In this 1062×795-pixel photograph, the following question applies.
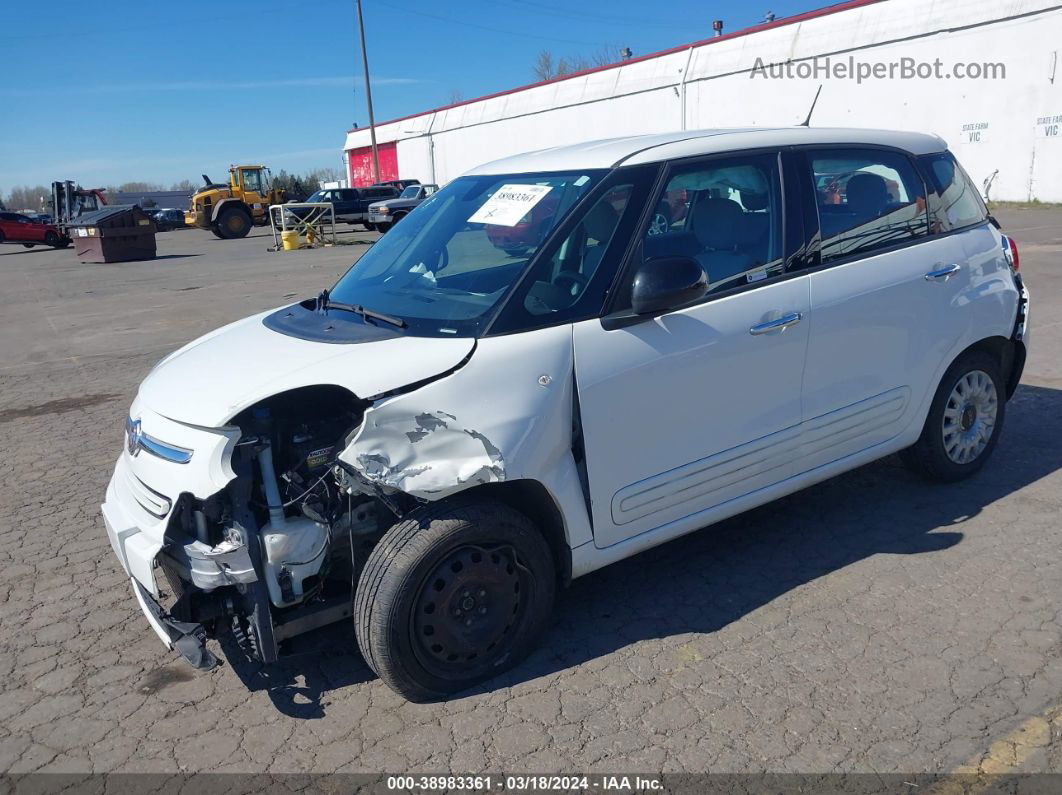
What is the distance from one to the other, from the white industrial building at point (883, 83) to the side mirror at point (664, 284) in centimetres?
2128

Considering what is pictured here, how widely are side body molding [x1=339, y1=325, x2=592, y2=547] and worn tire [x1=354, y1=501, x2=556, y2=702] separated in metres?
0.14

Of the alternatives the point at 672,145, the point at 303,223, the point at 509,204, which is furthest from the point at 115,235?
the point at 672,145

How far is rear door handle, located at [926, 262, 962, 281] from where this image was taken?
429 centimetres

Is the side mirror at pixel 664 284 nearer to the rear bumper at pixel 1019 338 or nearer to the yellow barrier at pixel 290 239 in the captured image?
the rear bumper at pixel 1019 338

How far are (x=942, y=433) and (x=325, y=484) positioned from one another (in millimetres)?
3237

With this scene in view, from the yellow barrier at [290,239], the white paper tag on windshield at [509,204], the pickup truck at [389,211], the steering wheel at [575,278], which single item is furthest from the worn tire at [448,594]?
the pickup truck at [389,211]

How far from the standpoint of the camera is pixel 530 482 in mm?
3201

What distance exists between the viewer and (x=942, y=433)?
4590 mm

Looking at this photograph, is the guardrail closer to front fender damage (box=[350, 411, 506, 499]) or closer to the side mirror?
the side mirror

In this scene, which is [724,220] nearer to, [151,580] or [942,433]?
[942,433]

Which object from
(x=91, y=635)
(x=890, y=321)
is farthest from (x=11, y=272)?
(x=890, y=321)

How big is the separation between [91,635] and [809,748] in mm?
2953

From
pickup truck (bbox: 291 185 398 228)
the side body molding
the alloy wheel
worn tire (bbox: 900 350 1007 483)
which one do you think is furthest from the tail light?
pickup truck (bbox: 291 185 398 228)

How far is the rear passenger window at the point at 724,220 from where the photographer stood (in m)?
3.63
